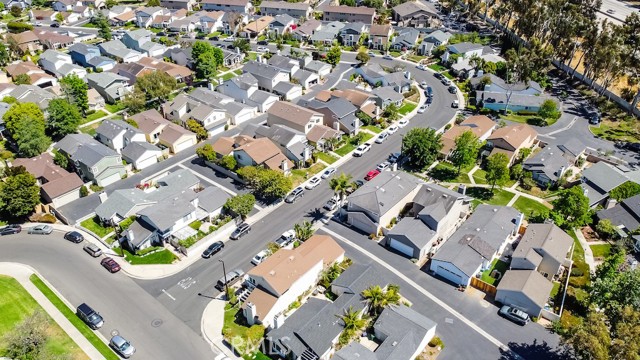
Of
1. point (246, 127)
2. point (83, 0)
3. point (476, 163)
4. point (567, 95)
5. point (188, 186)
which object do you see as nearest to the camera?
point (188, 186)

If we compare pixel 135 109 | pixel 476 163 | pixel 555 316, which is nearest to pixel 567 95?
pixel 476 163

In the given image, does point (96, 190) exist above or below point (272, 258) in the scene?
below

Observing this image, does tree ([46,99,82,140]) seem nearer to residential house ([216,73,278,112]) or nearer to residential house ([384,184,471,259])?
residential house ([216,73,278,112])

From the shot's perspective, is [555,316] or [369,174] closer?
[555,316]

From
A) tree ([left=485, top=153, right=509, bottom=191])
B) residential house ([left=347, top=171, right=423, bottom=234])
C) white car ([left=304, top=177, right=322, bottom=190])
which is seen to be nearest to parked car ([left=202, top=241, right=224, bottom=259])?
white car ([left=304, top=177, right=322, bottom=190])

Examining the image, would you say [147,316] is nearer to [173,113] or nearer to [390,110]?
[173,113]

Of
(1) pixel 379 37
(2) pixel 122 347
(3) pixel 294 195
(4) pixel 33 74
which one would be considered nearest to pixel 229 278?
(2) pixel 122 347

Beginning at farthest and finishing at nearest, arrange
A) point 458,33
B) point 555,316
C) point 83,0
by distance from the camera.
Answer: point 83,0 < point 458,33 < point 555,316
